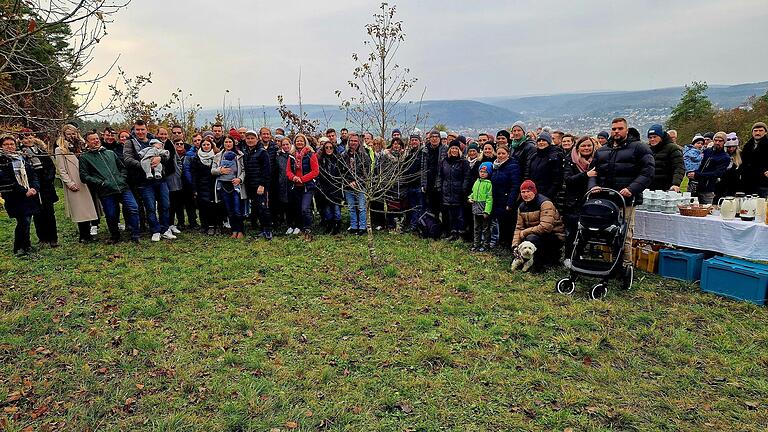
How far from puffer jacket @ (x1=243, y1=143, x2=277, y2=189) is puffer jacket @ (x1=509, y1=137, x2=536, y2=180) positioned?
15.2 ft

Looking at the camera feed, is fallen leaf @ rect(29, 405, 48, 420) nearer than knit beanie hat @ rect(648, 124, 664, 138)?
Yes

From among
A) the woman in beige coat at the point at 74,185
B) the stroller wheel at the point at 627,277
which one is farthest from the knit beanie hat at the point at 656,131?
the woman in beige coat at the point at 74,185

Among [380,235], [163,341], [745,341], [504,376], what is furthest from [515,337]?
[380,235]

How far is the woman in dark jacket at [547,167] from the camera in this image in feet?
23.4

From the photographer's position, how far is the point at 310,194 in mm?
8984

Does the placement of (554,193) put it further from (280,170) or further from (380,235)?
(280,170)

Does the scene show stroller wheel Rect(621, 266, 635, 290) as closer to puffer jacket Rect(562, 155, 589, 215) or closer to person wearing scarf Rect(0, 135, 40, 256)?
puffer jacket Rect(562, 155, 589, 215)

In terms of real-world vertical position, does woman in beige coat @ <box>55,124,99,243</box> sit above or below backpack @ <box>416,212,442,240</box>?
above

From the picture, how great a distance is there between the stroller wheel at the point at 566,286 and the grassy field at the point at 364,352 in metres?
0.20

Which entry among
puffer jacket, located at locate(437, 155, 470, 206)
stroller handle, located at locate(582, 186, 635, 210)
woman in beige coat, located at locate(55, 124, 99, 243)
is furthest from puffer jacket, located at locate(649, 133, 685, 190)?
woman in beige coat, located at locate(55, 124, 99, 243)

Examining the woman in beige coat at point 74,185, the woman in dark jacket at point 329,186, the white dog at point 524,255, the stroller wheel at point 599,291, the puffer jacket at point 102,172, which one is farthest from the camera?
the woman in dark jacket at point 329,186

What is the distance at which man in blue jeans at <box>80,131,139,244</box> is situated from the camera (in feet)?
25.5

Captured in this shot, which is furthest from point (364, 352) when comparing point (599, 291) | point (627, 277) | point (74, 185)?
point (74, 185)

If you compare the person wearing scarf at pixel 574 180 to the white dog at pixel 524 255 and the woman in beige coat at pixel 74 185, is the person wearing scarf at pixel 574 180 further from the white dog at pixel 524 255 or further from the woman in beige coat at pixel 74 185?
the woman in beige coat at pixel 74 185
